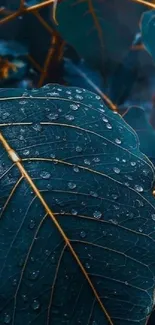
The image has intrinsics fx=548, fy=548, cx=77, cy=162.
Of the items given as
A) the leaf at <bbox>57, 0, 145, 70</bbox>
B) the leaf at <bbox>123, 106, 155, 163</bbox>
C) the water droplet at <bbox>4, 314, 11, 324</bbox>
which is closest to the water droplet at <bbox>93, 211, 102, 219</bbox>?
the water droplet at <bbox>4, 314, 11, 324</bbox>

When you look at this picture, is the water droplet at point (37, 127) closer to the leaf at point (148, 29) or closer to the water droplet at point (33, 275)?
the water droplet at point (33, 275)

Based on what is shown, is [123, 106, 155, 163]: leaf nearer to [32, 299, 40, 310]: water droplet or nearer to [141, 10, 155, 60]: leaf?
[141, 10, 155, 60]: leaf

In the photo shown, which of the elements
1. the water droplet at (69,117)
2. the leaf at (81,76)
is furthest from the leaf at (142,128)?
the water droplet at (69,117)

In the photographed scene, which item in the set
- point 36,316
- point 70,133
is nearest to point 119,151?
point 70,133

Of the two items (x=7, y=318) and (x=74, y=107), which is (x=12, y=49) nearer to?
(x=74, y=107)

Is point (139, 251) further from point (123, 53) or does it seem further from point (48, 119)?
point (123, 53)
